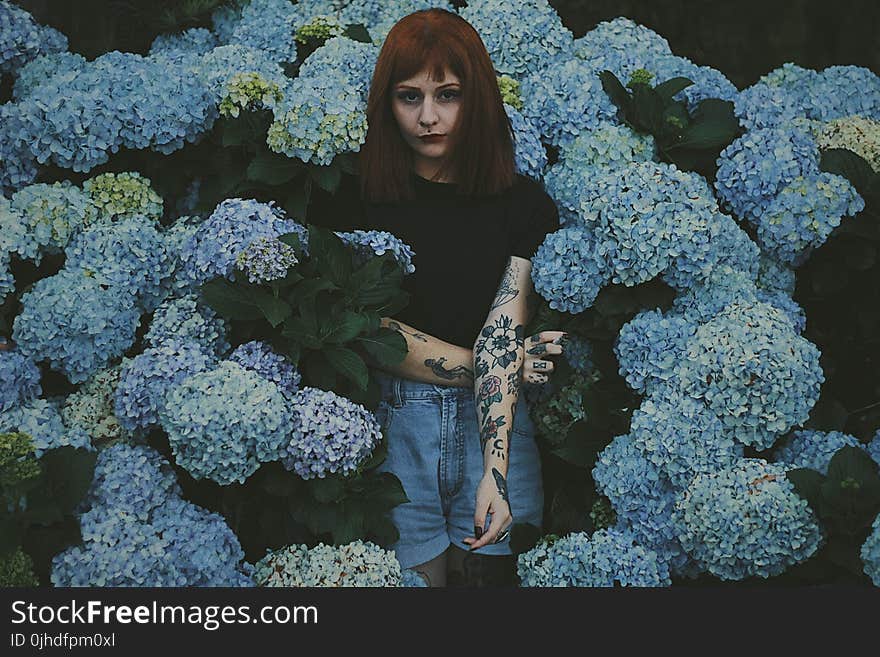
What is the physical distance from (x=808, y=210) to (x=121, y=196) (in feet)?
6.95

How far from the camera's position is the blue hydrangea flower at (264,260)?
2785 millimetres

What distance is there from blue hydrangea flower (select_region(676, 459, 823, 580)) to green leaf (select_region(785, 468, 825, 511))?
0.02m

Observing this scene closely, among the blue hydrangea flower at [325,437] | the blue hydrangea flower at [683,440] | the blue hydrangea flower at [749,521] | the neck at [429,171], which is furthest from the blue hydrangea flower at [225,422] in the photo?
the blue hydrangea flower at [749,521]

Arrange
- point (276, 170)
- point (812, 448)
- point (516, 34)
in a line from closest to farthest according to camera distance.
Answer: point (812, 448) < point (276, 170) < point (516, 34)

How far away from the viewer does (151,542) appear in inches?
109

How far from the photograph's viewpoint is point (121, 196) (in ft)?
10.6

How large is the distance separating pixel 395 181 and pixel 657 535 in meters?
1.30

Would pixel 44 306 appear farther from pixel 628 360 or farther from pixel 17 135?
pixel 628 360

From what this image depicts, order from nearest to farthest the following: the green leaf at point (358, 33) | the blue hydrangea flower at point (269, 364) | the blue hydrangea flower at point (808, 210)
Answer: the blue hydrangea flower at point (269, 364)
the blue hydrangea flower at point (808, 210)
the green leaf at point (358, 33)

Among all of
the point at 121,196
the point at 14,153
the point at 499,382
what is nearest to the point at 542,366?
the point at 499,382

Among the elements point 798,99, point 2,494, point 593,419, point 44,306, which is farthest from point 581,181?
point 2,494

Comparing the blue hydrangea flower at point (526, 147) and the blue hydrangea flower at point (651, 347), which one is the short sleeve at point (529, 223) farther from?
the blue hydrangea flower at point (651, 347)

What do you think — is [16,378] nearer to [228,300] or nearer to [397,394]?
[228,300]

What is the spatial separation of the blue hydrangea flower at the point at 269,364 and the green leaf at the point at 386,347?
0.23m
